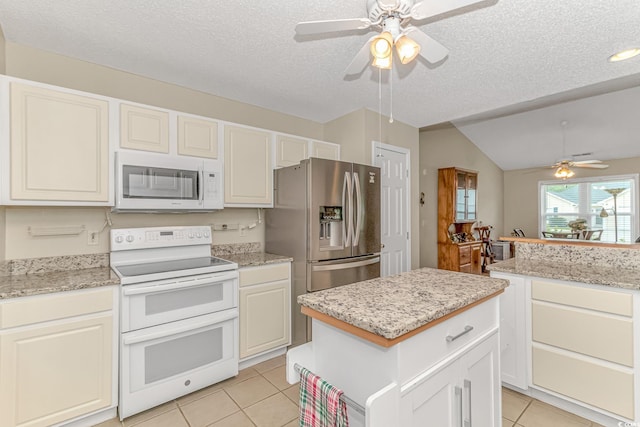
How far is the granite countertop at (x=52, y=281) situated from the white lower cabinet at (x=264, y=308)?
0.96 metres

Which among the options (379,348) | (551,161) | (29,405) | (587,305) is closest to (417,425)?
(379,348)

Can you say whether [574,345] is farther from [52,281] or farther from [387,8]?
[52,281]

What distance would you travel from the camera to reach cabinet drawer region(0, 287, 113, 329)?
1.54 meters

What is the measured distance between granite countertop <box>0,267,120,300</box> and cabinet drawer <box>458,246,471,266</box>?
5.05m

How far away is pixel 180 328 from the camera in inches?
79.0

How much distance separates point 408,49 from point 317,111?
204cm

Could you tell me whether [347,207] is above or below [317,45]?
below

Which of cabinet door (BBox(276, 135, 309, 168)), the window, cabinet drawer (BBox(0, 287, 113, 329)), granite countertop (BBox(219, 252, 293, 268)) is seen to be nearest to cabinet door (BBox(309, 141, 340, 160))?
cabinet door (BBox(276, 135, 309, 168))

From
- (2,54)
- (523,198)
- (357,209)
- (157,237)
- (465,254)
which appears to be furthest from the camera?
(523,198)

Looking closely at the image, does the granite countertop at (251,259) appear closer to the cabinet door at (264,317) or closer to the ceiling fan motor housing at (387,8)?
the cabinet door at (264,317)

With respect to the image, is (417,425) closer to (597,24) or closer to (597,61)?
(597,24)

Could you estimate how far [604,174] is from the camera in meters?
6.38

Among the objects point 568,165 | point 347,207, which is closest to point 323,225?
point 347,207

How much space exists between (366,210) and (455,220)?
3.01m
